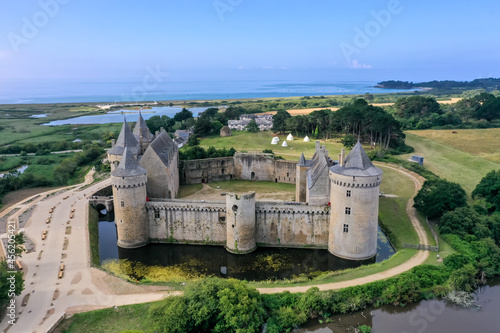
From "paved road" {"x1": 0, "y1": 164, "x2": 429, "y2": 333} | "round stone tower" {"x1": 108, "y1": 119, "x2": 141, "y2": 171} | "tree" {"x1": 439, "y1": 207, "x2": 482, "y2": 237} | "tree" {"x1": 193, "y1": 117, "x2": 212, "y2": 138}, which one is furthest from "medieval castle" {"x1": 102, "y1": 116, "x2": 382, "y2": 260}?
"tree" {"x1": 193, "y1": 117, "x2": 212, "y2": 138}

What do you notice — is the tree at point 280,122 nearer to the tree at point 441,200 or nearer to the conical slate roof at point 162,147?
the conical slate roof at point 162,147

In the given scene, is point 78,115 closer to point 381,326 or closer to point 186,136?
point 186,136

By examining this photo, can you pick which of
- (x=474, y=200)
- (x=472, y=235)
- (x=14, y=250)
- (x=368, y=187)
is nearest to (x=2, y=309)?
(x=14, y=250)

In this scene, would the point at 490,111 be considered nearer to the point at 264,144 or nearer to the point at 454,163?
the point at 454,163

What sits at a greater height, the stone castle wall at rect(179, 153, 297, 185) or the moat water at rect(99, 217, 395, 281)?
the stone castle wall at rect(179, 153, 297, 185)

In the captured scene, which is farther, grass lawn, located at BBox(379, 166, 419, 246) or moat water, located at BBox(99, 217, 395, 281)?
grass lawn, located at BBox(379, 166, 419, 246)

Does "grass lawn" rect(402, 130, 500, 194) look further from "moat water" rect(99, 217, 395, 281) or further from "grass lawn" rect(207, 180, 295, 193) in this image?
"moat water" rect(99, 217, 395, 281)
